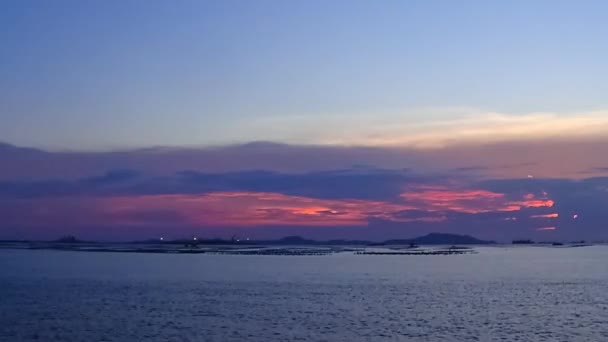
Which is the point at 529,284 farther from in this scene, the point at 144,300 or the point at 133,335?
the point at 133,335

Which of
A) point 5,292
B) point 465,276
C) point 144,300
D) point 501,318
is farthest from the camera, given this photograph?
point 465,276

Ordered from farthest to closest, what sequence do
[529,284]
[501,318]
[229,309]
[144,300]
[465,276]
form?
1. [465,276]
2. [529,284]
3. [144,300]
4. [229,309]
5. [501,318]

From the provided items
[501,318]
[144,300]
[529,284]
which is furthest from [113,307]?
[529,284]

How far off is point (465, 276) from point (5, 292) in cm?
5098

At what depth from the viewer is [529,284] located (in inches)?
2862

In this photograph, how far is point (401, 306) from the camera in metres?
50.8

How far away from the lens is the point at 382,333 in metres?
37.8

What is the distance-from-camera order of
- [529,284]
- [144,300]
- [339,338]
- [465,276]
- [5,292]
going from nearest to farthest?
[339,338]
[144,300]
[5,292]
[529,284]
[465,276]

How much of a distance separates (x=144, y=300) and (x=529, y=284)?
38.9 metres

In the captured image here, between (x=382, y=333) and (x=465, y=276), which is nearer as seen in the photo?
(x=382, y=333)

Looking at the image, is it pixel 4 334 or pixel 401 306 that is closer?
pixel 4 334

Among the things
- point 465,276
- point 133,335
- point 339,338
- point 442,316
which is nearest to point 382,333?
point 339,338

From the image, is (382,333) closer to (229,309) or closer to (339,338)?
(339,338)


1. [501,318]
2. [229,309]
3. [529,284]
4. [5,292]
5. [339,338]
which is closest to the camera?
[339,338]
